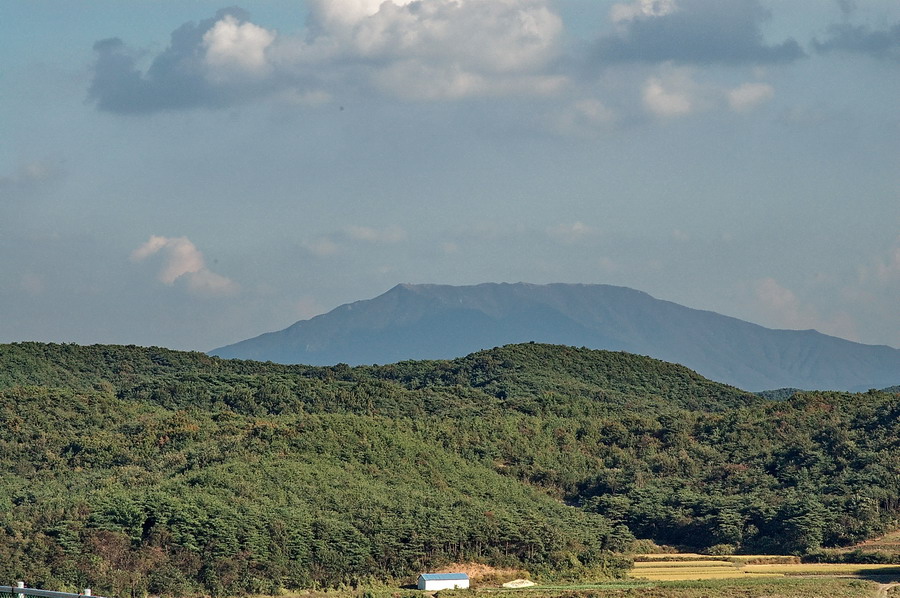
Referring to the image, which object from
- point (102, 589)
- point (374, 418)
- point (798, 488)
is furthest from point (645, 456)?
point (102, 589)

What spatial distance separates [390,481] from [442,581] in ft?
78.7

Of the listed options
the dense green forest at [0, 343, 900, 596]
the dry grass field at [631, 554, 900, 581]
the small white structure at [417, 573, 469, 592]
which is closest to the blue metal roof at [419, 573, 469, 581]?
the small white structure at [417, 573, 469, 592]

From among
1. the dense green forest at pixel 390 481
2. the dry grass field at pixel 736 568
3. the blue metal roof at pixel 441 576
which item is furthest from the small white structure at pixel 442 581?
the dry grass field at pixel 736 568

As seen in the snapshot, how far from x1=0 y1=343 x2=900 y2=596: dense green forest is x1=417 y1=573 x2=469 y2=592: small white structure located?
441 cm

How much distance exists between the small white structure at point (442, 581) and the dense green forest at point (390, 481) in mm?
4411

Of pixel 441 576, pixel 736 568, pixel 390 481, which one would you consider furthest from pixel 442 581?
pixel 390 481

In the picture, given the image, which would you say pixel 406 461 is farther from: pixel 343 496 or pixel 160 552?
pixel 160 552

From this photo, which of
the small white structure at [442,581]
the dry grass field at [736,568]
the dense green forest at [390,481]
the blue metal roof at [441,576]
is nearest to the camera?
the small white structure at [442,581]

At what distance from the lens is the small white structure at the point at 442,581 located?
72.6 meters

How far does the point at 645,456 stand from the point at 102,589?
63.7 m

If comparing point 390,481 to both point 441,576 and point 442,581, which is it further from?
point 442,581

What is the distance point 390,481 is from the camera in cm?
9675

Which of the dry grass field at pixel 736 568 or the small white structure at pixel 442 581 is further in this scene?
the dry grass field at pixel 736 568

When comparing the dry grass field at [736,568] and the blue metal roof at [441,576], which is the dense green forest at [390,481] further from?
the blue metal roof at [441,576]
